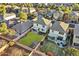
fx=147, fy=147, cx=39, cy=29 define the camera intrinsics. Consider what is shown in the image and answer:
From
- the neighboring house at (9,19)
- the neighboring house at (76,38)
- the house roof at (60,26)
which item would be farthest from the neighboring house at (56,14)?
the neighboring house at (9,19)

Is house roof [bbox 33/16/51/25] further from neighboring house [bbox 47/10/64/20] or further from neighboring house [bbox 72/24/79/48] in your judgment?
neighboring house [bbox 72/24/79/48]

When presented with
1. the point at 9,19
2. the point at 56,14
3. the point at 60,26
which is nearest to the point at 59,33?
the point at 60,26

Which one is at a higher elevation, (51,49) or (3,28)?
(3,28)

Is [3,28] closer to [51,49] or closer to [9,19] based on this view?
[9,19]

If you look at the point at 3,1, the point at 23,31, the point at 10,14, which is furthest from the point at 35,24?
the point at 3,1

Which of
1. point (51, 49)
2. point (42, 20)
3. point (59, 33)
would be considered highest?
point (42, 20)

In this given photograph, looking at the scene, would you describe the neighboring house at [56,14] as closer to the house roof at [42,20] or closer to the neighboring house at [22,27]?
the house roof at [42,20]
